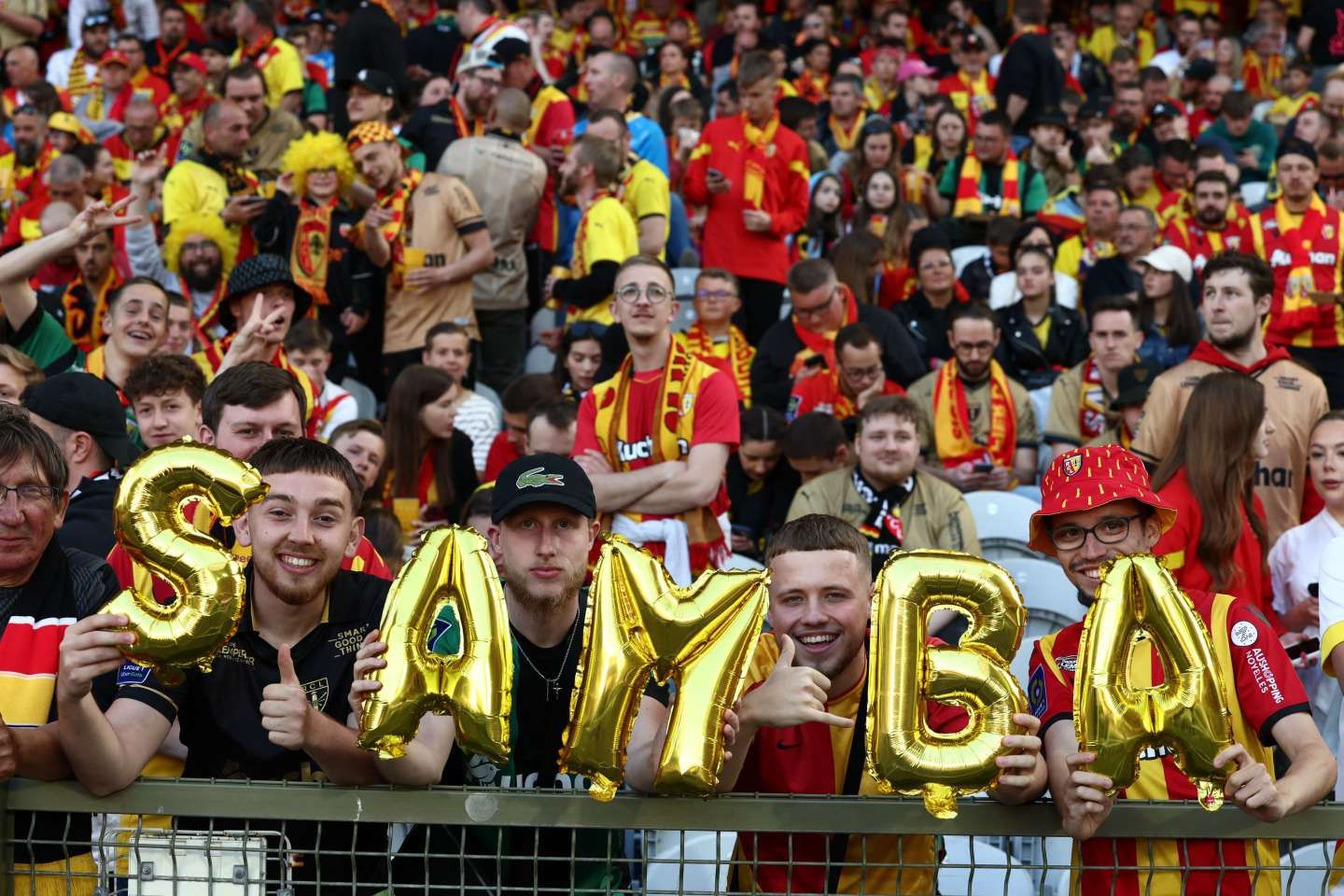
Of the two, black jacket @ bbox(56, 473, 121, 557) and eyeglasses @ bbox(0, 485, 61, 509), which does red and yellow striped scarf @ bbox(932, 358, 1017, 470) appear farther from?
eyeglasses @ bbox(0, 485, 61, 509)

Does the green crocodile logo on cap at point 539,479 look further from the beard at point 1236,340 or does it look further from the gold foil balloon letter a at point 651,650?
the beard at point 1236,340

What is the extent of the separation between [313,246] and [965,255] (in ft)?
15.8

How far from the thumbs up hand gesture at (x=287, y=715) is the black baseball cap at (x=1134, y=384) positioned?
539cm

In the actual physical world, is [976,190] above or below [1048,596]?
above

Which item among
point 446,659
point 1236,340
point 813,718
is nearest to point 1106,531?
point 813,718

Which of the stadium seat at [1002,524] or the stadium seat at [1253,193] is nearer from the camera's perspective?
the stadium seat at [1002,524]

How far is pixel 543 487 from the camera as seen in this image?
3842 mm

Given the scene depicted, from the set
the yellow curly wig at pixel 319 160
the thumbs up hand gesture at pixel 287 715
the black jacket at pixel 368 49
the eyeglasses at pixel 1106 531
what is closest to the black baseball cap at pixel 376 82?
the yellow curly wig at pixel 319 160

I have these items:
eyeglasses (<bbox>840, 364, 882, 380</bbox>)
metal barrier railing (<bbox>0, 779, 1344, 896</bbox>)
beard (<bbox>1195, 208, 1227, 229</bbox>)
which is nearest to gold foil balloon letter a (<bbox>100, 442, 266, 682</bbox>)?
metal barrier railing (<bbox>0, 779, 1344, 896</bbox>)

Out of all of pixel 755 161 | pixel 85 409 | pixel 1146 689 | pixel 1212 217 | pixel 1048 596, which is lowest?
pixel 1146 689

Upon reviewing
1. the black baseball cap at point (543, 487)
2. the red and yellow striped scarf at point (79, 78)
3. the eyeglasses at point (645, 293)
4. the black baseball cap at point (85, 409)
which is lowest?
the black baseball cap at point (543, 487)

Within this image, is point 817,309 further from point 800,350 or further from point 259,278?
point 259,278

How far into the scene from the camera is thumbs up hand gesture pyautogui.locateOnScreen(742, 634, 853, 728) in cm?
315

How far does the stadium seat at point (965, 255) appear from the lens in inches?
464
